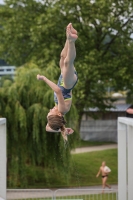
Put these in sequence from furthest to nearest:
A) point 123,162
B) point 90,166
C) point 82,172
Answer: point 90,166
point 82,172
point 123,162

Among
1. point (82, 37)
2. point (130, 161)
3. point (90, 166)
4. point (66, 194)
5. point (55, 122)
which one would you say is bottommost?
point (90, 166)

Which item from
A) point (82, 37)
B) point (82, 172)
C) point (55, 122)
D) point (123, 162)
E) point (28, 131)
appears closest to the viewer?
point (55, 122)

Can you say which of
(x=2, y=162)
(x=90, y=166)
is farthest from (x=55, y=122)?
(x=90, y=166)

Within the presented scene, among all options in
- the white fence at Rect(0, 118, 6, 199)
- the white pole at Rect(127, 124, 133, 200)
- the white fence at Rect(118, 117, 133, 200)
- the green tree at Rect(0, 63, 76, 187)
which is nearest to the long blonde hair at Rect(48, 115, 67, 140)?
the white fence at Rect(0, 118, 6, 199)

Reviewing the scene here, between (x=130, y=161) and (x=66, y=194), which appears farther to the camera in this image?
(x=66, y=194)

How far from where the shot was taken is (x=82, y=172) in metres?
27.8

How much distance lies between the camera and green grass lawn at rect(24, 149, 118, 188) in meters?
23.9

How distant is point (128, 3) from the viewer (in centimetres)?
3148

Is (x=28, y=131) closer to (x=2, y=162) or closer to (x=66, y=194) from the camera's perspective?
(x=66, y=194)

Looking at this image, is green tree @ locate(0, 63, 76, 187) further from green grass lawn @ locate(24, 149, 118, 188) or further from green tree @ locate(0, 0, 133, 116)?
green tree @ locate(0, 0, 133, 116)

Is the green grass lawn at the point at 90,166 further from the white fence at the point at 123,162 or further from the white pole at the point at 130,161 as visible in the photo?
the white pole at the point at 130,161

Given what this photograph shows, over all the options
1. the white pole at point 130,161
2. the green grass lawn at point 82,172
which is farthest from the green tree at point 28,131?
the white pole at point 130,161

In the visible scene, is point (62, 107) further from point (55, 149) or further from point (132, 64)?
point (132, 64)

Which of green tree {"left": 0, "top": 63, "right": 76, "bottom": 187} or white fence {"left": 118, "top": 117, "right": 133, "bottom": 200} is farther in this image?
green tree {"left": 0, "top": 63, "right": 76, "bottom": 187}
